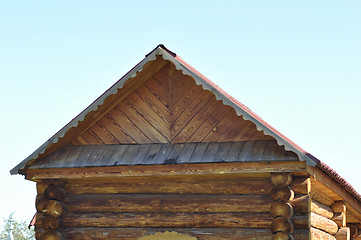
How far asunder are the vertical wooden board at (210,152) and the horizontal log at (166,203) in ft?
2.84

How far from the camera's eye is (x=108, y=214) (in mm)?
13727

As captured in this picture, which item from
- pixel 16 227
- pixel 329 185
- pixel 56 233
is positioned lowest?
pixel 56 233

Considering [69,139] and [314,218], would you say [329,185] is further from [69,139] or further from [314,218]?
[69,139]

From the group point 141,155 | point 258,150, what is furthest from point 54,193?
point 258,150

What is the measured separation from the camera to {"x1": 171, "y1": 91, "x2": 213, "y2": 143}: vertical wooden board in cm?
1354

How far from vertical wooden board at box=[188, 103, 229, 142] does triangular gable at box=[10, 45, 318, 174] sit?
139 mm

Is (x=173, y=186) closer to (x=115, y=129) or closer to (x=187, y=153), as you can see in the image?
(x=187, y=153)

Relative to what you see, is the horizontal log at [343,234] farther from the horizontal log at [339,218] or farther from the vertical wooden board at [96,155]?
the vertical wooden board at [96,155]

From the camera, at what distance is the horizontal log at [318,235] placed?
12947mm

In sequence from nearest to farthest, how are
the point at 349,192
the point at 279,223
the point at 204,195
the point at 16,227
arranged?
the point at 279,223 < the point at 204,195 < the point at 349,192 < the point at 16,227

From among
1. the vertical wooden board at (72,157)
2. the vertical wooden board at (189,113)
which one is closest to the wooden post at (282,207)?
the vertical wooden board at (189,113)

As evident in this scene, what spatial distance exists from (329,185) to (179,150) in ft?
10.7

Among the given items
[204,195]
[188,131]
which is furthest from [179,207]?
[188,131]

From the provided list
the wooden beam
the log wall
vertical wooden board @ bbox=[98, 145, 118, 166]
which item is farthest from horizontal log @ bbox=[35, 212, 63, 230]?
the wooden beam
